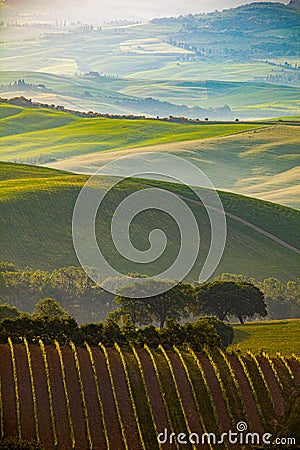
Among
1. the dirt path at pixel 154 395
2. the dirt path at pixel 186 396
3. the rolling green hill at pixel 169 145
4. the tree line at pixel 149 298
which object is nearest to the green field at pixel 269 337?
the tree line at pixel 149 298

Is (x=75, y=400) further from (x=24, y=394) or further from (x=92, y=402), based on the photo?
(x=24, y=394)

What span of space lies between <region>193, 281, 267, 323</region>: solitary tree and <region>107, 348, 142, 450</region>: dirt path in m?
10.8

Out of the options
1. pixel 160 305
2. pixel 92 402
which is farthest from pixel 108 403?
pixel 160 305

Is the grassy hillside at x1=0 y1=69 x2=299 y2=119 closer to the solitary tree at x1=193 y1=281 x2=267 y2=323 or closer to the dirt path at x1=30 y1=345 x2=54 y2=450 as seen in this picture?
the solitary tree at x1=193 y1=281 x2=267 y2=323

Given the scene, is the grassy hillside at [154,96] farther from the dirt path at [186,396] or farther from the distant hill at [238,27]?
the dirt path at [186,396]

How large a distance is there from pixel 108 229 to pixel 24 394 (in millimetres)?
29954

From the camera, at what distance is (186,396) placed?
57.5 ft

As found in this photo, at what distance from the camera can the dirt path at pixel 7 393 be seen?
50.6ft

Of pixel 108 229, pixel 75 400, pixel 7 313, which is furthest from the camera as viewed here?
pixel 108 229

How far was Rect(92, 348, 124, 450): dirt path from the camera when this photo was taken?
15.7m

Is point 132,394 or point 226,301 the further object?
point 226,301

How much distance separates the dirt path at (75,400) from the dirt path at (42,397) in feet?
1.64

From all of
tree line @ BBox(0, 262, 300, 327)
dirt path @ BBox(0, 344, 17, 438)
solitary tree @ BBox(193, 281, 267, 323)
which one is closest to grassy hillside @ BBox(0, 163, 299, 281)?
tree line @ BBox(0, 262, 300, 327)

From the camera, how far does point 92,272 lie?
132ft
